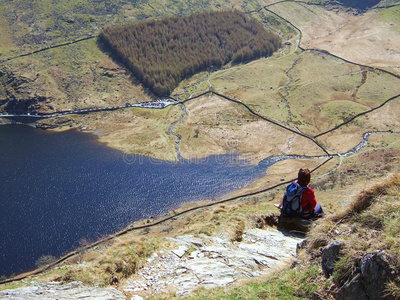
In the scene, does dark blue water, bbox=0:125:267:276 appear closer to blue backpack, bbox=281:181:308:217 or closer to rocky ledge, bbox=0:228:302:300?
rocky ledge, bbox=0:228:302:300

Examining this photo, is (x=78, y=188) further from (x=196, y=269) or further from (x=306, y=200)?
(x=306, y=200)

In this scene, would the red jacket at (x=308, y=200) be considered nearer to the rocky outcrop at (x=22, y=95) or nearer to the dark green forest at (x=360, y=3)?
the rocky outcrop at (x=22, y=95)

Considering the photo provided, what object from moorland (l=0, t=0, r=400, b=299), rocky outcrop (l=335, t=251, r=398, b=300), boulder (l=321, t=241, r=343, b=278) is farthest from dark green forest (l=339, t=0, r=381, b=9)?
rocky outcrop (l=335, t=251, r=398, b=300)

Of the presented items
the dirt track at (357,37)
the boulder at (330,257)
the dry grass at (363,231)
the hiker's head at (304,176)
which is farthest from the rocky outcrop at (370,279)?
the dirt track at (357,37)

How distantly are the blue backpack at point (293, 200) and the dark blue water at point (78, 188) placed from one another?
4703cm

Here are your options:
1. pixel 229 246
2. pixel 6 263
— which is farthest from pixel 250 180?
pixel 229 246

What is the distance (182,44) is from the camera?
13050 cm

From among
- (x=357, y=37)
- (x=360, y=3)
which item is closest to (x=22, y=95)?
(x=357, y=37)

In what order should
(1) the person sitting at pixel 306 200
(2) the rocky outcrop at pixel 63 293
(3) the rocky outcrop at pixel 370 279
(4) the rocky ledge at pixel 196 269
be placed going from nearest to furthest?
1. (3) the rocky outcrop at pixel 370 279
2. (2) the rocky outcrop at pixel 63 293
3. (4) the rocky ledge at pixel 196 269
4. (1) the person sitting at pixel 306 200

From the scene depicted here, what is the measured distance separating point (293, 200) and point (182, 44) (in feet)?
405

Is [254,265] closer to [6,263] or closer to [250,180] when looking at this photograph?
[6,263]

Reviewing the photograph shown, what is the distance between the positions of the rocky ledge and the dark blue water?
4175cm

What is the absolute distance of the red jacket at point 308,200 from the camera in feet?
52.4

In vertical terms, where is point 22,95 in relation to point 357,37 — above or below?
below
